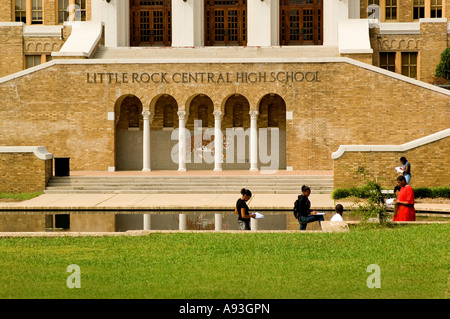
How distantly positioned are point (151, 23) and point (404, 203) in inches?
1113

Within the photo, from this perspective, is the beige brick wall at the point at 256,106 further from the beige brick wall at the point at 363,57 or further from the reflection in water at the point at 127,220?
the reflection in water at the point at 127,220

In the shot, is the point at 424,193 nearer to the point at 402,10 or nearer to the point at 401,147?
the point at 401,147

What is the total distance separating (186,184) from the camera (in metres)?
30.8

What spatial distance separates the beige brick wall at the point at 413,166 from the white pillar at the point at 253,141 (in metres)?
6.61

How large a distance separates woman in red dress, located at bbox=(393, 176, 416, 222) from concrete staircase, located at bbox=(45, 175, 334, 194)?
10.4 meters

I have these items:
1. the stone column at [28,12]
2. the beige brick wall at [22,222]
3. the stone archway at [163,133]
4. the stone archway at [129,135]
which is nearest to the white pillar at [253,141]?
the stone archway at [163,133]

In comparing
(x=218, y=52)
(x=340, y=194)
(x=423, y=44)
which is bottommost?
(x=340, y=194)

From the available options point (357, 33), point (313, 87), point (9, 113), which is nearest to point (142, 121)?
point (9, 113)

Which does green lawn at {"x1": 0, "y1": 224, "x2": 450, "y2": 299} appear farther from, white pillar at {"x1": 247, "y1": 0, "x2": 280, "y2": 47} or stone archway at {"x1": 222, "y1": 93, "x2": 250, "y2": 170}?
white pillar at {"x1": 247, "y1": 0, "x2": 280, "y2": 47}

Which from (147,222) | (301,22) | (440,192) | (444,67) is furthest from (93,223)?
(301,22)

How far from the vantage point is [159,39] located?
146 feet

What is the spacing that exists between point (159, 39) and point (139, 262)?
104 ft

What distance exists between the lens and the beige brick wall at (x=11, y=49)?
43156mm
